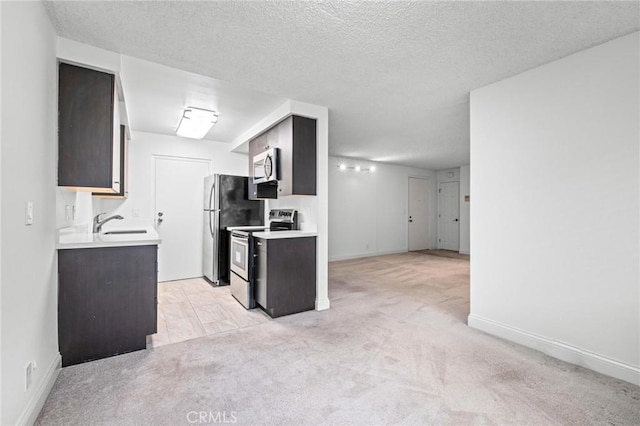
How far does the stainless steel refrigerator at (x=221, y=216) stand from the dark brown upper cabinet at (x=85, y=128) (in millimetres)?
2184

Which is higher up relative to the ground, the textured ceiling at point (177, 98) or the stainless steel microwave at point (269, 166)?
the textured ceiling at point (177, 98)

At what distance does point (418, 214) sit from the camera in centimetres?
830

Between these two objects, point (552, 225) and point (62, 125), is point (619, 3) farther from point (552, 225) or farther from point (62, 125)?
point (62, 125)

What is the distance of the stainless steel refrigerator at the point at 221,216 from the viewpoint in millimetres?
4473

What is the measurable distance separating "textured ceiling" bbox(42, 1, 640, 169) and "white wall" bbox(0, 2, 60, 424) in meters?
0.47

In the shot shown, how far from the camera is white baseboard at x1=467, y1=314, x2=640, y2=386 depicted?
6.50ft

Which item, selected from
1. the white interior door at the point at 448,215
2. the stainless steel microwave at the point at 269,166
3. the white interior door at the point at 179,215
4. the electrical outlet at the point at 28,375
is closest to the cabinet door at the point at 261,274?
the stainless steel microwave at the point at 269,166

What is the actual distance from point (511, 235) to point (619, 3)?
1680 mm

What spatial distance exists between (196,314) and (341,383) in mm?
1971

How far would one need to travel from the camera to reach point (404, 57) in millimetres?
2322

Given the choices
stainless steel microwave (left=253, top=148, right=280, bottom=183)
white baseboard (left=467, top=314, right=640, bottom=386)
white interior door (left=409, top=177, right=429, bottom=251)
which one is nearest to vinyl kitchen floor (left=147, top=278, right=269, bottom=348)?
stainless steel microwave (left=253, top=148, right=280, bottom=183)

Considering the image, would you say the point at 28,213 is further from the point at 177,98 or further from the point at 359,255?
the point at 359,255

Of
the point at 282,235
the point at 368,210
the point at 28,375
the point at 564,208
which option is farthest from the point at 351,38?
the point at 368,210

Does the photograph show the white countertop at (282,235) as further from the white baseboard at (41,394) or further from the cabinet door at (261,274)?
the white baseboard at (41,394)
